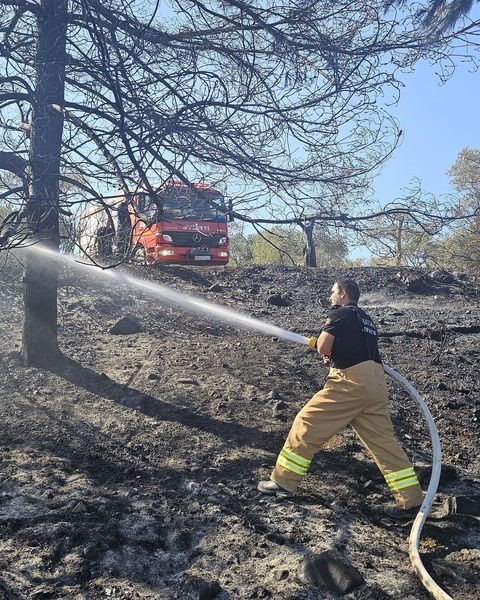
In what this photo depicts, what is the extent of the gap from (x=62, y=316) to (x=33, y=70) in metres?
4.38

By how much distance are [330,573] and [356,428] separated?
4.22ft

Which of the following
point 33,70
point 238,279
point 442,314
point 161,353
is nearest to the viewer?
point 33,70

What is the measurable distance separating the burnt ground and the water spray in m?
0.11

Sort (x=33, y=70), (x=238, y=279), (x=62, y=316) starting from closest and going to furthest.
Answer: (x=33, y=70) → (x=62, y=316) → (x=238, y=279)

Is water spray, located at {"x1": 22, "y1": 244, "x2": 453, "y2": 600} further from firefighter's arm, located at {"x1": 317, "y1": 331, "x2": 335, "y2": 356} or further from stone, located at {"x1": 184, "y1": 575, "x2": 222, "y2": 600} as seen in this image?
stone, located at {"x1": 184, "y1": 575, "x2": 222, "y2": 600}

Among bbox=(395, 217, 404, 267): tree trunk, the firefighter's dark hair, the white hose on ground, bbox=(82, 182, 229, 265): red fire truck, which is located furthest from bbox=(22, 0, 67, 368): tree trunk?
the white hose on ground

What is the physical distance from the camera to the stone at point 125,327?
770 cm

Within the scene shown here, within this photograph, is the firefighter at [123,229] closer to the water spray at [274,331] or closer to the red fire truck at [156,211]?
the red fire truck at [156,211]

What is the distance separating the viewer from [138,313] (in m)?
8.95

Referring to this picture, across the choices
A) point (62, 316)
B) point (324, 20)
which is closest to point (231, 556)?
point (324, 20)

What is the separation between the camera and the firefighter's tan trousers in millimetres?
3805

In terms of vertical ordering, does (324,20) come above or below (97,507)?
above

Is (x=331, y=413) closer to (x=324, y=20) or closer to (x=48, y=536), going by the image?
(x=48, y=536)

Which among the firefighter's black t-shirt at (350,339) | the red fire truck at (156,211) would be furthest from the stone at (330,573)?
the red fire truck at (156,211)
